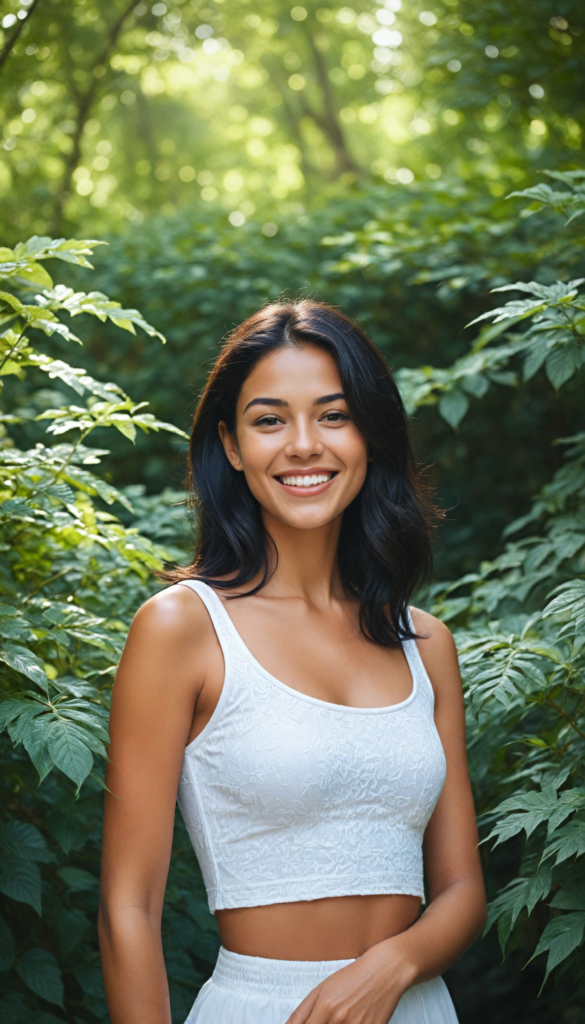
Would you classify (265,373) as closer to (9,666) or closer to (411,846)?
(9,666)

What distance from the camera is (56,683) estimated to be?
192 cm

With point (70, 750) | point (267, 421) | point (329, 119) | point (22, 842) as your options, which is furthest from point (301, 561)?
point (329, 119)

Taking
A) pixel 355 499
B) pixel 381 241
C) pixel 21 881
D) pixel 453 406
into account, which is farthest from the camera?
pixel 381 241

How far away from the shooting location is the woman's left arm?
64.9 inches

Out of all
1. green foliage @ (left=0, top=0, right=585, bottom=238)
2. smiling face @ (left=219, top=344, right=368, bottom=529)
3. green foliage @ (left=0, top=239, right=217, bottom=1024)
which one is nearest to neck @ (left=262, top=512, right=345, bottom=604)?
smiling face @ (left=219, top=344, right=368, bottom=529)

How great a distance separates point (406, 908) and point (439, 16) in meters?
6.31

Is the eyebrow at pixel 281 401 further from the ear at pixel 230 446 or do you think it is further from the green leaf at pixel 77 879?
the green leaf at pixel 77 879

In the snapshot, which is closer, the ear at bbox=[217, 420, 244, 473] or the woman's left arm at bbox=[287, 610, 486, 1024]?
the woman's left arm at bbox=[287, 610, 486, 1024]

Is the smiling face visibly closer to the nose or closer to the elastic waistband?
the nose

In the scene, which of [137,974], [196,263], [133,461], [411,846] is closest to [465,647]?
[411,846]

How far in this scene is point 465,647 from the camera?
2.33 meters

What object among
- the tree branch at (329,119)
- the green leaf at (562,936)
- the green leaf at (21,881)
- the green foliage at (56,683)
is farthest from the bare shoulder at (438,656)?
the tree branch at (329,119)

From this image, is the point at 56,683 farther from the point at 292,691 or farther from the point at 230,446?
the point at 230,446

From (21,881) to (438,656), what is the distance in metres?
1.03
